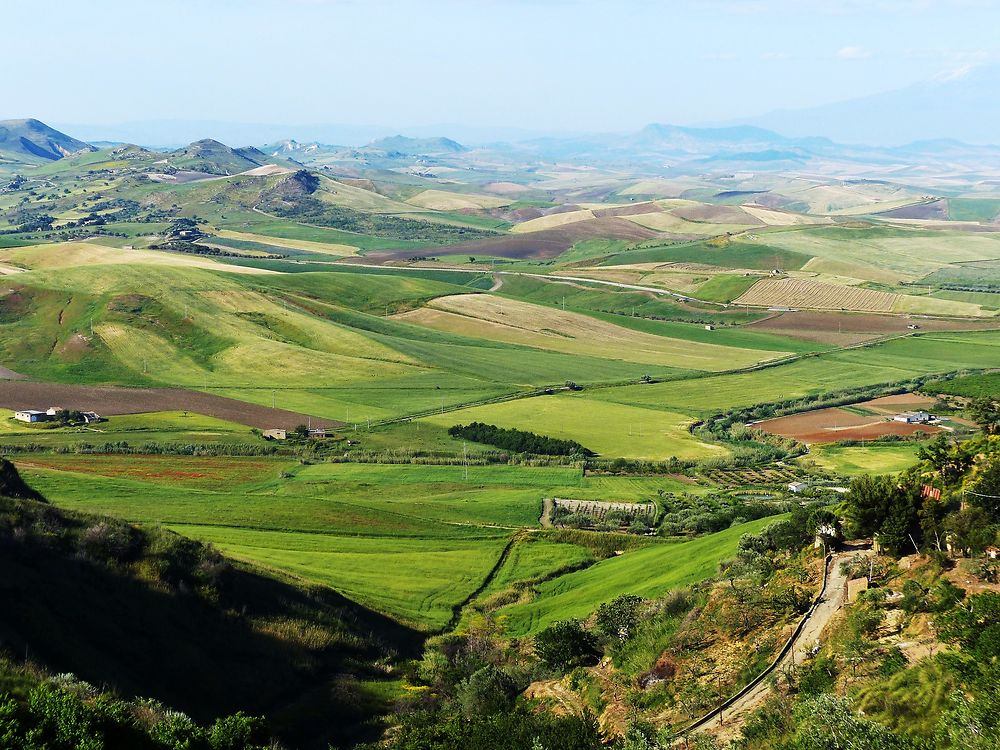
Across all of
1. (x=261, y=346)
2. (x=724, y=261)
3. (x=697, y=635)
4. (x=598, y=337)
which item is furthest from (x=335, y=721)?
(x=724, y=261)

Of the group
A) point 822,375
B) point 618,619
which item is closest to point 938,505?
point 618,619

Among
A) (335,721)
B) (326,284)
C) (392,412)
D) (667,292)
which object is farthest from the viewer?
(667,292)

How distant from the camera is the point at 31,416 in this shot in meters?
83.2

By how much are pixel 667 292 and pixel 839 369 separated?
5616 centimetres

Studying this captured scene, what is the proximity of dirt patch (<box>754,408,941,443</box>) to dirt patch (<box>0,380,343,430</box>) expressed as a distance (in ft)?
128

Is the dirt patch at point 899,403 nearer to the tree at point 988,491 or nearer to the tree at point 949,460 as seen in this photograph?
the tree at point 949,460

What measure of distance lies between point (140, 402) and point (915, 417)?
229 feet

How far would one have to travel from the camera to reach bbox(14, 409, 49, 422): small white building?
82.9 meters

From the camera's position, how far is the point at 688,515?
5891 cm

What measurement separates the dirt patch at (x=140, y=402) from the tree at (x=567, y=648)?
2140 inches

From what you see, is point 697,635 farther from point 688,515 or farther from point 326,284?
point 326,284

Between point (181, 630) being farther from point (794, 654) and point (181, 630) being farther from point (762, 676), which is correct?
point (794, 654)

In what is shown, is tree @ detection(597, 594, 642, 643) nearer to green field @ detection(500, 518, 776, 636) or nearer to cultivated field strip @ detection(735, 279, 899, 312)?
green field @ detection(500, 518, 776, 636)

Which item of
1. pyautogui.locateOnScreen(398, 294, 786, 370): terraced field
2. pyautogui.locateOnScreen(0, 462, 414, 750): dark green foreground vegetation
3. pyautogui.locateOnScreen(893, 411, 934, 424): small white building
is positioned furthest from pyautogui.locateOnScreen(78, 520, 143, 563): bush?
pyautogui.locateOnScreen(398, 294, 786, 370): terraced field
